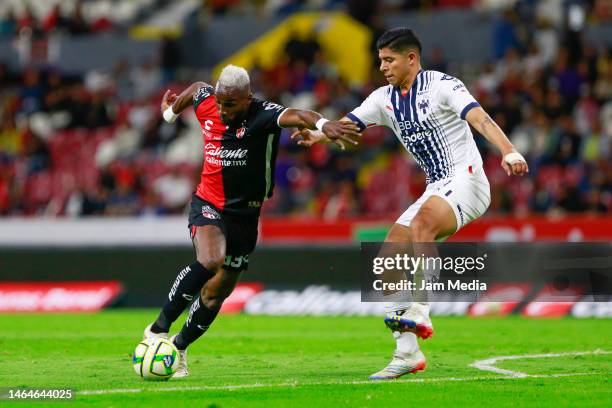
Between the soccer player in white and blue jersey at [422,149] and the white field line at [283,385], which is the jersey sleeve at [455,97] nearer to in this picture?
the soccer player in white and blue jersey at [422,149]

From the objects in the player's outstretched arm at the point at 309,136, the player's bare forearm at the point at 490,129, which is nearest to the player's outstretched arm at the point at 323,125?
the player's outstretched arm at the point at 309,136

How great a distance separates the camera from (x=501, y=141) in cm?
902

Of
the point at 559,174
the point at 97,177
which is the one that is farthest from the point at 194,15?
the point at 559,174

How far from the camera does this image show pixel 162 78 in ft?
95.5

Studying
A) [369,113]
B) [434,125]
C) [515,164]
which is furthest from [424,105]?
[515,164]

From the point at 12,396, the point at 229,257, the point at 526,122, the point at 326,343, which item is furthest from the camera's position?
the point at 526,122

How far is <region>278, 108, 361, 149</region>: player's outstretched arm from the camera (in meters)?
9.53

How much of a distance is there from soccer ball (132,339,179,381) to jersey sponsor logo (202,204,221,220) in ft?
3.85

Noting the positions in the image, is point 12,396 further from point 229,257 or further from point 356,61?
point 356,61

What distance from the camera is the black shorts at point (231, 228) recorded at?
1008 centimetres

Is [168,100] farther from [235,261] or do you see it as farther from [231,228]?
[235,261]

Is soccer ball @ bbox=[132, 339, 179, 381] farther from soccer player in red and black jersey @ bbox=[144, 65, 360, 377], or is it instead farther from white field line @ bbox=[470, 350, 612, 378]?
white field line @ bbox=[470, 350, 612, 378]

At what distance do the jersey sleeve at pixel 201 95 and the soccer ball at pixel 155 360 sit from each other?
7.28ft

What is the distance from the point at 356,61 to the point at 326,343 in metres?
14.9
